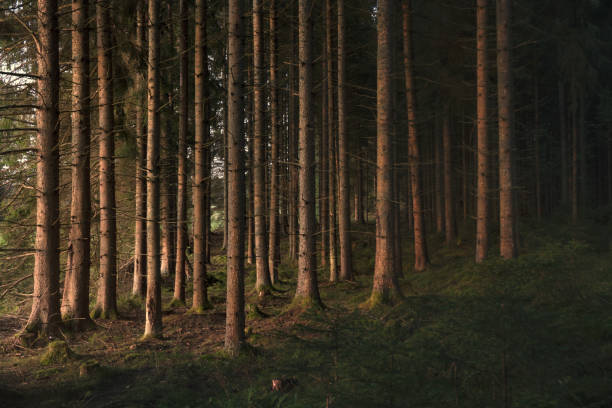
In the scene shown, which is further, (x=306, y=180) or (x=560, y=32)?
(x=560, y=32)

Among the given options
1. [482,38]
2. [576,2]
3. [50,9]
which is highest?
[576,2]

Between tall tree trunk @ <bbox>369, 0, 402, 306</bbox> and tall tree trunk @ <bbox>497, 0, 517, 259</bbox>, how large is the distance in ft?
14.0

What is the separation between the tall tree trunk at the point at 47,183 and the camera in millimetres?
8352

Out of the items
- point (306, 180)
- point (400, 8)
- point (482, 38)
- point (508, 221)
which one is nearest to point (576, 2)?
point (400, 8)

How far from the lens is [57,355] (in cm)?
735

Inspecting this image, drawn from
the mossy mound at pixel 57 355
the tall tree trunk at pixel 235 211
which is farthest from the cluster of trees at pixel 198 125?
the mossy mound at pixel 57 355

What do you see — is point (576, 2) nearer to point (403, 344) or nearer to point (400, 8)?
point (400, 8)

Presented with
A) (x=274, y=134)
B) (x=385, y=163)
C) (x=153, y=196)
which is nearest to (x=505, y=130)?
(x=385, y=163)

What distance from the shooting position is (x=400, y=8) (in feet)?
55.1

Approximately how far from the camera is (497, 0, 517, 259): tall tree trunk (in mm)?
12570

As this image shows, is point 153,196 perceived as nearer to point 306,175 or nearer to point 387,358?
point 306,175

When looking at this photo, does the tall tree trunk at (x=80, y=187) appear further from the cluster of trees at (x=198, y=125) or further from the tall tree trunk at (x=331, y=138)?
the tall tree trunk at (x=331, y=138)

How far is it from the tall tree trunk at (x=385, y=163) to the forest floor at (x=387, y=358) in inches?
45.6

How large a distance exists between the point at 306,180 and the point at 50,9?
6439 millimetres
